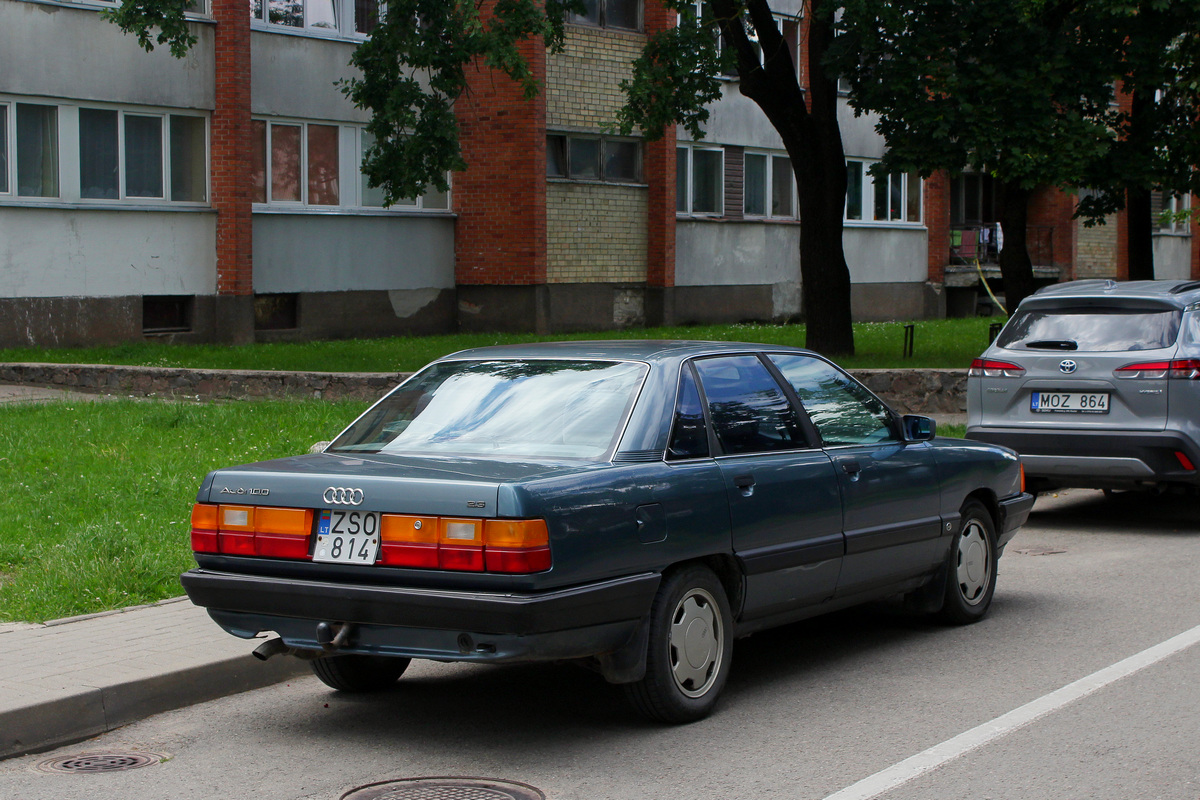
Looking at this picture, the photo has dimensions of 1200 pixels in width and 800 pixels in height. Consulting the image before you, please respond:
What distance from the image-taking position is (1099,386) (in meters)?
10.3

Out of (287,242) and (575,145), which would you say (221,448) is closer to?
(287,242)

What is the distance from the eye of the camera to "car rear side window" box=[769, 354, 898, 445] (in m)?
6.66

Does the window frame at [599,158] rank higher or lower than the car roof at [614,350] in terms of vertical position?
higher

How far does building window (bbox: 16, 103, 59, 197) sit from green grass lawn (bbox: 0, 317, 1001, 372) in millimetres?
2582

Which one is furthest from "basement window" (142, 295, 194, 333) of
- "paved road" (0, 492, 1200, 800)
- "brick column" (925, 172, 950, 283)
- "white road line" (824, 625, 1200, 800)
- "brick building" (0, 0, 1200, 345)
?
"brick column" (925, 172, 950, 283)

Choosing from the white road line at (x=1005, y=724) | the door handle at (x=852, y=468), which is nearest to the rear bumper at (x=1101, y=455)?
the white road line at (x=1005, y=724)

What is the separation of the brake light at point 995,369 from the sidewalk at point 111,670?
611cm

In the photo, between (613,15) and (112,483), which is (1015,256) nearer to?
(613,15)

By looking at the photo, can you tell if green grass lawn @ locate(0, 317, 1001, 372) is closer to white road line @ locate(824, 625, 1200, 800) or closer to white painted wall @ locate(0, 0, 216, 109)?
white painted wall @ locate(0, 0, 216, 109)

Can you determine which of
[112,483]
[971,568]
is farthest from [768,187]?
[971,568]

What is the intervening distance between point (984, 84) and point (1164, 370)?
30.1ft

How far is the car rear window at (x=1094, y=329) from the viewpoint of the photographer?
10.2 m

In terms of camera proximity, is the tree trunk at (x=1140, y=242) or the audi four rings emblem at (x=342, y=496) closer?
the audi four rings emblem at (x=342, y=496)

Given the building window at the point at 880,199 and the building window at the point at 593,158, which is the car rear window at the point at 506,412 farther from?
the building window at the point at 880,199
